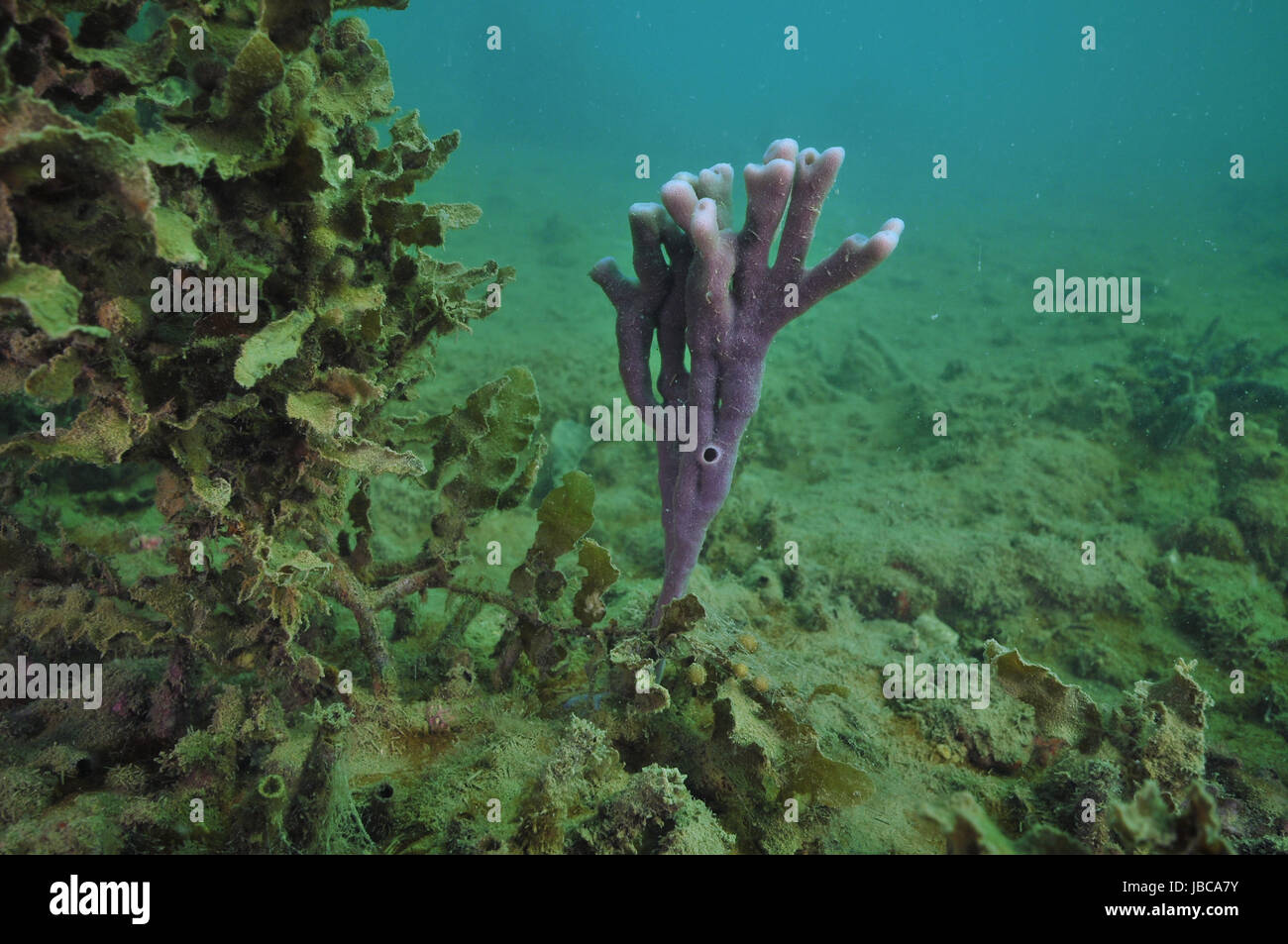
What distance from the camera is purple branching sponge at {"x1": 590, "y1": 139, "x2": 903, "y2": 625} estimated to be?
2.24 metres

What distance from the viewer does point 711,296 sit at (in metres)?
2.35

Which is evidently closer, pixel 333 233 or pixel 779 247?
pixel 333 233

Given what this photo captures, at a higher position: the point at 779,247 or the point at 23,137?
the point at 779,247

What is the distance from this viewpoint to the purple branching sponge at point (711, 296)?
2.24 m

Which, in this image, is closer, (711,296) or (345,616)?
(711,296)

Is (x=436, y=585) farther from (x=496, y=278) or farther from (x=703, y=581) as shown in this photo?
(x=703, y=581)

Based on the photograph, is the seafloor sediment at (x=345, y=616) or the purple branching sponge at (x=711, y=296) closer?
the seafloor sediment at (x=345, y=616)

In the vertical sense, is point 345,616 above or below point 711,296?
below

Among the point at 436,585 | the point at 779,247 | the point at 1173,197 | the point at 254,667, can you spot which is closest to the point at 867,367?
the point at 779,247

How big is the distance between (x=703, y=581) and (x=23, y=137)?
325 centimetres

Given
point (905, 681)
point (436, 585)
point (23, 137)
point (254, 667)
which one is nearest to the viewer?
point (23, 137)

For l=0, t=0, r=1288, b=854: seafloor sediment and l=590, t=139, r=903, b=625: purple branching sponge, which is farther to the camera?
l=590, t=139, r=903, b=625: purple branching sponge
